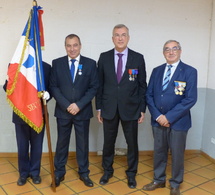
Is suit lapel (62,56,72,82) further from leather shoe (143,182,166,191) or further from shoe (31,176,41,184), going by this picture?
leather shoe (143,182,166,191)

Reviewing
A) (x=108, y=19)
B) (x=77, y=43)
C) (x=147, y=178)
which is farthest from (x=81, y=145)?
(x=108, y=19)

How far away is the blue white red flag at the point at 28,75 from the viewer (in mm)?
2471

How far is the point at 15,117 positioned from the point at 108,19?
1.78m

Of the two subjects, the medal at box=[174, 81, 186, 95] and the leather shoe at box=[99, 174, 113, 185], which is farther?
the leather shoe at box=[99, 174, 113, 185]

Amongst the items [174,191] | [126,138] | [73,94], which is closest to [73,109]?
[73,94]

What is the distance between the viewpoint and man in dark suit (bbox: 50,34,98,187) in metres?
2.54

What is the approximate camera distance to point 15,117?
258cm

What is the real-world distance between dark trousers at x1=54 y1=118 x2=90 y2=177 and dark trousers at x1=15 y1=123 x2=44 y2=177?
0.69 feet

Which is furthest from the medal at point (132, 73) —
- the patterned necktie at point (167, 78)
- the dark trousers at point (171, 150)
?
the dark trousers at point (171, 150)

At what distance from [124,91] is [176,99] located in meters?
0.52

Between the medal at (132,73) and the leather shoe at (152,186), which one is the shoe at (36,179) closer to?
the leather shoe at (152,186)

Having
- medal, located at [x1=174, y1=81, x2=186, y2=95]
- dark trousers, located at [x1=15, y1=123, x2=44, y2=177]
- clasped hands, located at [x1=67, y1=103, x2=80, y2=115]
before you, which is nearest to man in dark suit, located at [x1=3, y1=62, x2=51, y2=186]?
dark trousers, located at [x1=15, y1=123, x2=44, y2=177]

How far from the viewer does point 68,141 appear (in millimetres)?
2666

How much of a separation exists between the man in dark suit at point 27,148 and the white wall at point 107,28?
0.81 meters
